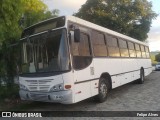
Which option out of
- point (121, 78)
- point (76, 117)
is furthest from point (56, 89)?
point (121, 78)

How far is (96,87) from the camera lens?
9.41 metres

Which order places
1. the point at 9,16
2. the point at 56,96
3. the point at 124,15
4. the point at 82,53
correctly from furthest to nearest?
the point at 124,15
the point at 9,16
the point at 82,53
the point at 56,96

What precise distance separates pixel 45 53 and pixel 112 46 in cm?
432

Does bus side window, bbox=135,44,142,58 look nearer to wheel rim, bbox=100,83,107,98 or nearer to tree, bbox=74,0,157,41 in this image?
wheel rim, bbox=100,83,107,98

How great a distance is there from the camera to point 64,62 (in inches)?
312

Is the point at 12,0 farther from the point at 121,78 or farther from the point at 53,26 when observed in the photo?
the point at 121,78

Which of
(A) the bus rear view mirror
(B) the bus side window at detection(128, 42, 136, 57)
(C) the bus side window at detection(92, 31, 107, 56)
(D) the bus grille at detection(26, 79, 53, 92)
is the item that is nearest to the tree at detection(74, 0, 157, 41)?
(B) the bus side window at detection(128, 42, 136, 57)

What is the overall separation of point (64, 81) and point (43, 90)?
2.74 ft

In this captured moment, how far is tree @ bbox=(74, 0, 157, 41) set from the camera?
97.6ft

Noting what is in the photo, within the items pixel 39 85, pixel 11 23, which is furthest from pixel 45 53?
pixel 11 23

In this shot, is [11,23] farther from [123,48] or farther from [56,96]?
[123,48]

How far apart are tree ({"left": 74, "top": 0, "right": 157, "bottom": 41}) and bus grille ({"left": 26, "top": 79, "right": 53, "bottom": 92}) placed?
22.1 m

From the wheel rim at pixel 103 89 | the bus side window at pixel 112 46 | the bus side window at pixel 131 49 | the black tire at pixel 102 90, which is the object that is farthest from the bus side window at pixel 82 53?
the bus side window at pixel 131 49

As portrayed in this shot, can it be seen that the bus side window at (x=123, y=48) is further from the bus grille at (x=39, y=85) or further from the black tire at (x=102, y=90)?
the bus grille at (x=39, y=85)
